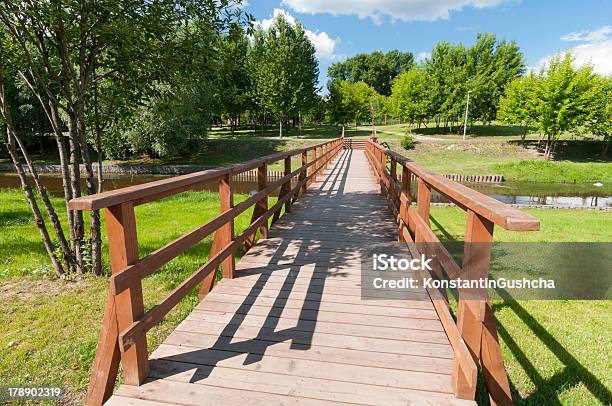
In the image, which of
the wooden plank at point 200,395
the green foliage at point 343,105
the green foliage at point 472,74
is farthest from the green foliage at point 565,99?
the wooden plank at point 200,395

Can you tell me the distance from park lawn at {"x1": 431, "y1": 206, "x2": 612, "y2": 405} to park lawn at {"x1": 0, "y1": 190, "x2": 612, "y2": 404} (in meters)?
0.01

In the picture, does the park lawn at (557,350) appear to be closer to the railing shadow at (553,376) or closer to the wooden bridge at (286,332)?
the railing shadow at (553,376)

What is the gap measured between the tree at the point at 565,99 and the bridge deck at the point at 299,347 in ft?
104

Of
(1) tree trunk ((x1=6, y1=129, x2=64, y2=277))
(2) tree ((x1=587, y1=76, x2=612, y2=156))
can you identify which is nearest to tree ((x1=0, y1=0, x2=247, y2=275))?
(1) tree trunk ((x1=6, y1=129, x2=64, y2=277))

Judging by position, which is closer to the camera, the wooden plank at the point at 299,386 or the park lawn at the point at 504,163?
the wooden plank at the point at 299,386

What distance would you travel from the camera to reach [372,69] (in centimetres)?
9062

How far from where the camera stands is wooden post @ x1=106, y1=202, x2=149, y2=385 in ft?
6.70

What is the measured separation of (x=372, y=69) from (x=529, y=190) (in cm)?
7799

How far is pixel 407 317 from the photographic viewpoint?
3139 mm

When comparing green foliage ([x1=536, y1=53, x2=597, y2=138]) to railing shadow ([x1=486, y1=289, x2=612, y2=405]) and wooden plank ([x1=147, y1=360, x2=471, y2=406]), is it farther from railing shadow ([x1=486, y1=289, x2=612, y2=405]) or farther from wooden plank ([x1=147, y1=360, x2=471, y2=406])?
wooden plank ([x1=147, y1=360, x2=471, y2=406])

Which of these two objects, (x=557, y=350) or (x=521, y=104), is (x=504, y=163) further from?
(x=557, y=350)

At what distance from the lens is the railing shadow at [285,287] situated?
8.39ft

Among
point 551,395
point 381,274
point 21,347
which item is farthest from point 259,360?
point 551,395

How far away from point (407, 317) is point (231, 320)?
1.56 m
